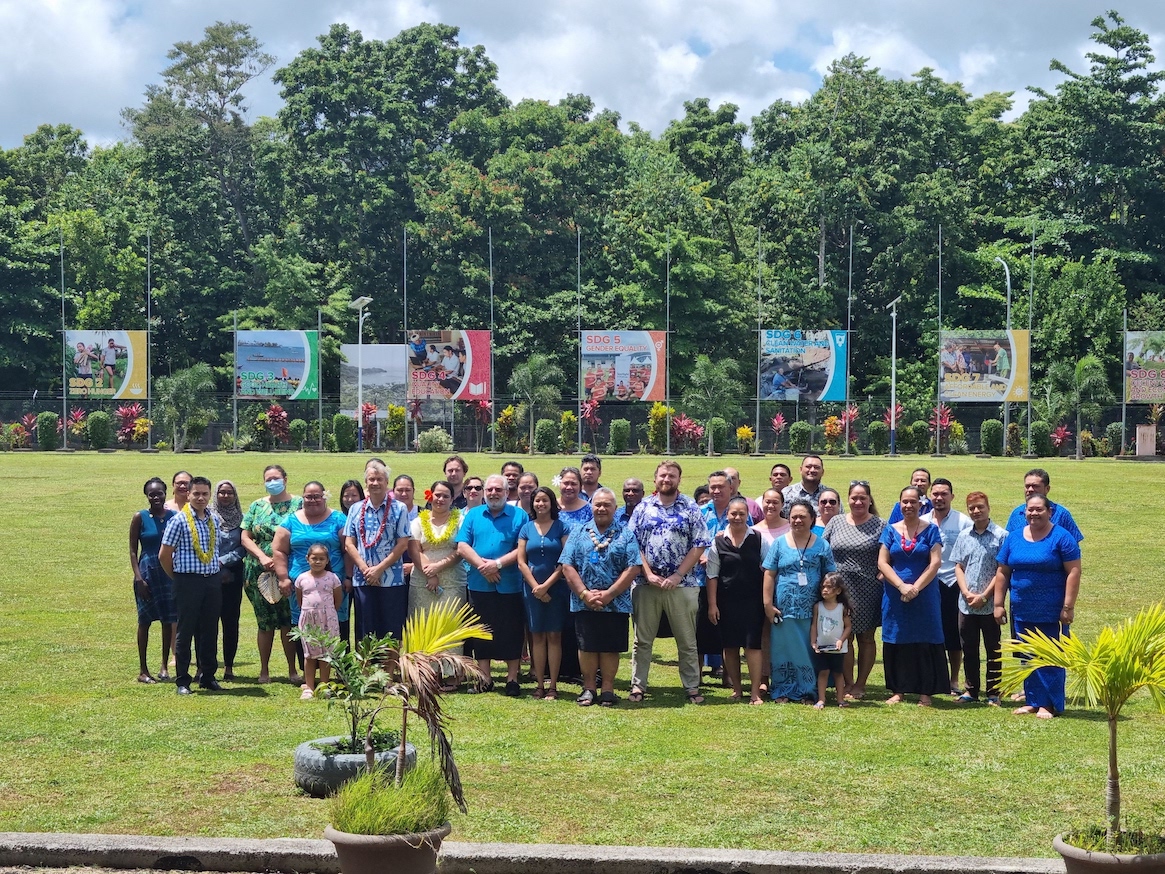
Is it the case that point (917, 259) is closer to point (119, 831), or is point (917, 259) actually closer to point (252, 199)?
point (252, 199)

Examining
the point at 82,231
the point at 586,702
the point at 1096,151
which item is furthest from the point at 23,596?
the point at 1096,151

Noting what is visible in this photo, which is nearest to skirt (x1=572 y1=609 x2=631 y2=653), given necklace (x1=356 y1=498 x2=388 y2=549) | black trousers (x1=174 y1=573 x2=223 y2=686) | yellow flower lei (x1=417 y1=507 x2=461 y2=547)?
yellow flower lei (x1=417 y1=507 x2=461 y2=547)

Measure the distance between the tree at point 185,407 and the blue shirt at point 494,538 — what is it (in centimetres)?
4045

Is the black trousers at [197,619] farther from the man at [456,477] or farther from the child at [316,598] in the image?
the man at [456,477]

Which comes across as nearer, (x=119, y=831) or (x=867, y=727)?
(x=119, y=831)

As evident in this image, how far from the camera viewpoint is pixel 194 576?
415 inches

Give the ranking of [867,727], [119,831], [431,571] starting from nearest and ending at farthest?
[119,831] → [867,727] → [431,571]

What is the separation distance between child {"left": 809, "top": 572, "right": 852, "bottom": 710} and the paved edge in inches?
157

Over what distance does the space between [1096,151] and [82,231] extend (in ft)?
147

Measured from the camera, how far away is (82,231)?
6091 cm

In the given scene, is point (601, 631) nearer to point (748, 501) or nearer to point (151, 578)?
point (748, 501)

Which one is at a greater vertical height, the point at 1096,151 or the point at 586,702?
the point at 1096,151

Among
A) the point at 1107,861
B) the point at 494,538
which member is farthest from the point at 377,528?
the point at 1107,861

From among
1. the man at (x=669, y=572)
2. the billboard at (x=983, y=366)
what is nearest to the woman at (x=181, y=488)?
the man at (x=669, y=572)
